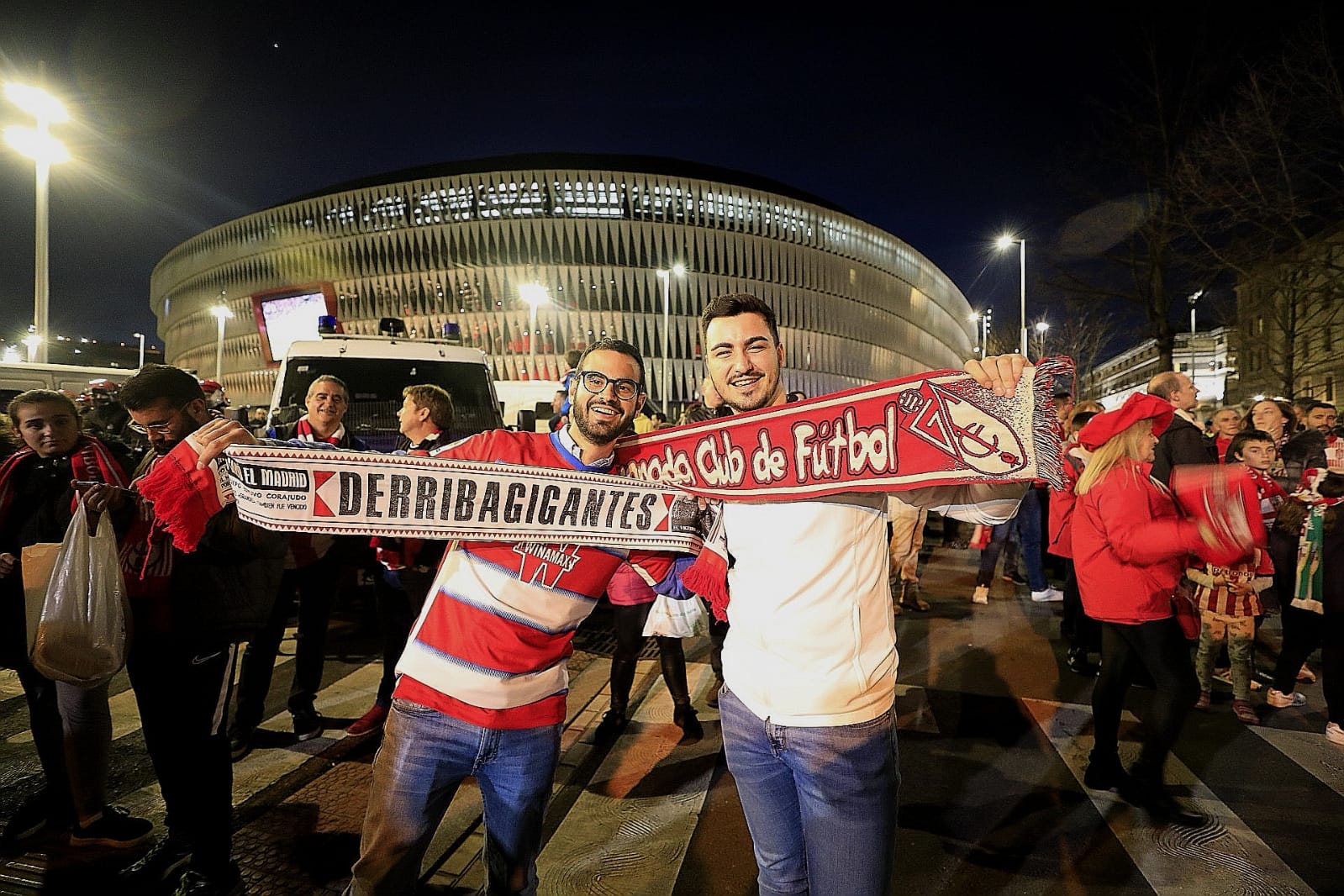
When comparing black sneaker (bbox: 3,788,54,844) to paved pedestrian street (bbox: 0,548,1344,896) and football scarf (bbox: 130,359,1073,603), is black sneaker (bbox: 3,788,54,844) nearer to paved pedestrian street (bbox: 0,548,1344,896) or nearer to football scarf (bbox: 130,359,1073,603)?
paved pedestrian street (bbox: 0,548,1344,896)

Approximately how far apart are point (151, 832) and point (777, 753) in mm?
3550

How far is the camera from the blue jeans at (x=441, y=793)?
2074 mm

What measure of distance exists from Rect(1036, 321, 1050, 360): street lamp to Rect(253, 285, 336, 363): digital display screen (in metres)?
35.7

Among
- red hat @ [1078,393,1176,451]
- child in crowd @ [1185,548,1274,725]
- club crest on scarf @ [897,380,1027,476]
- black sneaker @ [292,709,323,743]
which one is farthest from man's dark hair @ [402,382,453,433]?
child in crowd @ [1185,548,1274,725]

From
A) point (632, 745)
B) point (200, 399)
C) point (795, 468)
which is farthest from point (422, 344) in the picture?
point (795, 468)

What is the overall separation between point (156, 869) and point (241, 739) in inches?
52.7

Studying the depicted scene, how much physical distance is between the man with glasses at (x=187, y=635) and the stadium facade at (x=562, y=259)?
4797 cm

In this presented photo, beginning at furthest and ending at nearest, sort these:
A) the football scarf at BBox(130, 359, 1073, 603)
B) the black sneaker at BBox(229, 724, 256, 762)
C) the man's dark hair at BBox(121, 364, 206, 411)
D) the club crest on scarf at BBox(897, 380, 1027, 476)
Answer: the black sneaker at BBox(229, 724, 256, 762), the man's dark hair at BBox(121, 364, 206, 411), the football scarf at BBox(130, 359, 1073, 603), the club crest on scarf at BBox(897, 380, 1027, 476)

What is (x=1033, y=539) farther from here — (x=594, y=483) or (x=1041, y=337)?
(x=1041, y=337)

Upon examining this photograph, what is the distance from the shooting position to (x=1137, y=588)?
11.5 ft

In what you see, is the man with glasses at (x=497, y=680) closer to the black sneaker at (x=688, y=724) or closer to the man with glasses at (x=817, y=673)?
the man with glasses at (x=817, y=673)

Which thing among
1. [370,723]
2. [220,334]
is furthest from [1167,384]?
[220,334]

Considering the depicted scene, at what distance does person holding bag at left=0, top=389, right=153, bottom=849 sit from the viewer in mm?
3158

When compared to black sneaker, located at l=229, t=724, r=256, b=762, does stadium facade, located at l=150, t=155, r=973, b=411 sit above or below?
above
